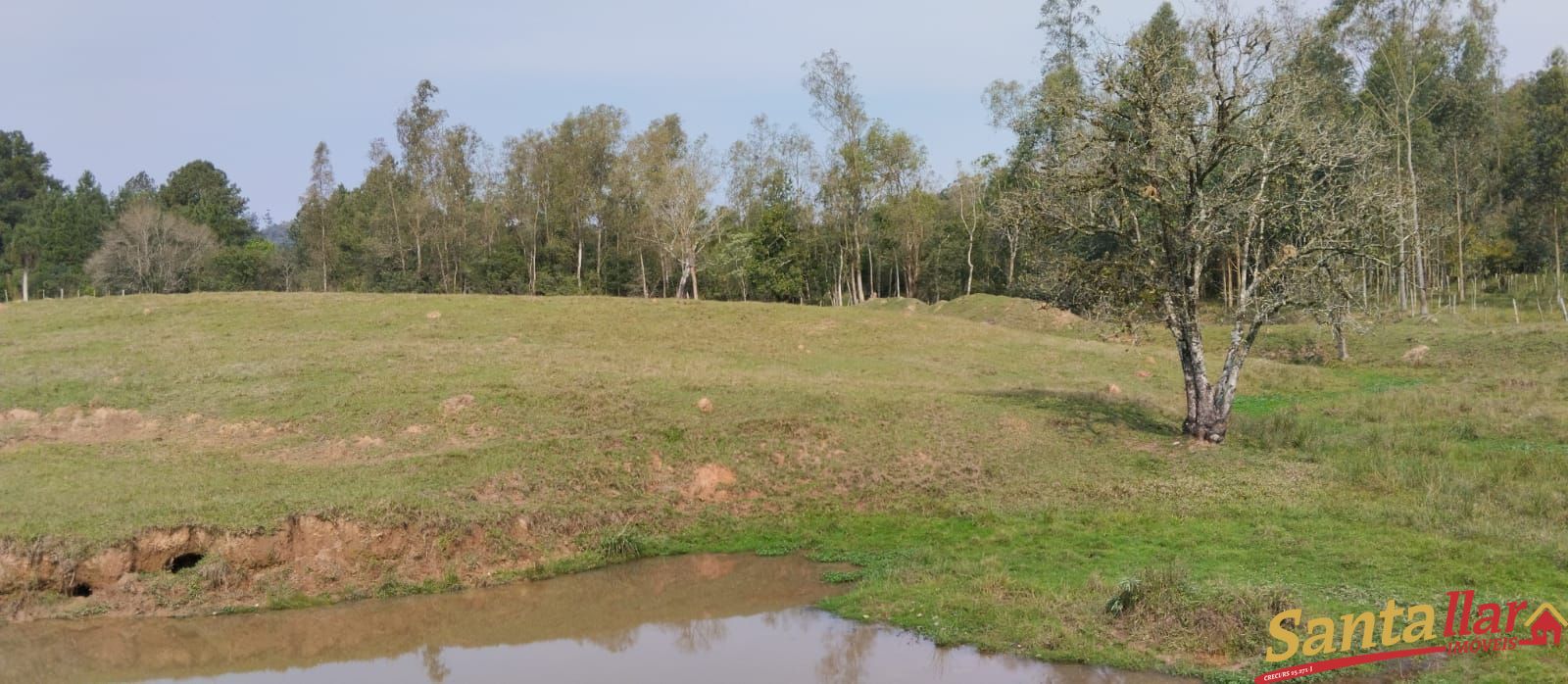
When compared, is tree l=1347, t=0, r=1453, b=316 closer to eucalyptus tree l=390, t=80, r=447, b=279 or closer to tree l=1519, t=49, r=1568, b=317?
tree l=1519, t=49, r=1568, b=317

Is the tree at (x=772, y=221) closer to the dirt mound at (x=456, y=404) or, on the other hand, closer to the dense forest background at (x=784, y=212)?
the dense forest background at (x=784, y=212)

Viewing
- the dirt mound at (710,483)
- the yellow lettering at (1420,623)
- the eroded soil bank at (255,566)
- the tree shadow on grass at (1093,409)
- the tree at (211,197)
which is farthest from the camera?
the tree at (211,197)

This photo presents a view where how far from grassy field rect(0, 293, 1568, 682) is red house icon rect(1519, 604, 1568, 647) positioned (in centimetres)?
39

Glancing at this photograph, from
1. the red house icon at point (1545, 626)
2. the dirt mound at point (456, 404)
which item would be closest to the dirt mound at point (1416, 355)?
the red house icon at point (1545, 626)

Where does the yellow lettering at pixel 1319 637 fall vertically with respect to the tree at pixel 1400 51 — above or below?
below

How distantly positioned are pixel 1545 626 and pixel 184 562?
20666mm

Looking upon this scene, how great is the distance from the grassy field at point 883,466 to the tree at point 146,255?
42.2m

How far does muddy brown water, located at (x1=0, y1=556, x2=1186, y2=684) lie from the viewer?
13.1m

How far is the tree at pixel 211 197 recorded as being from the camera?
103m

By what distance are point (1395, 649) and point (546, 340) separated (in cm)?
2910

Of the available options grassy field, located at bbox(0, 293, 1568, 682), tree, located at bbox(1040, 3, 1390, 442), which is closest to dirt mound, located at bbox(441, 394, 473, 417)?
grassy field, located at bbox(0, 293, 1568, 682)

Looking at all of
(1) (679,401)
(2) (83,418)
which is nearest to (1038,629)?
(1) (679,401)

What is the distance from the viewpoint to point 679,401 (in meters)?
25.7

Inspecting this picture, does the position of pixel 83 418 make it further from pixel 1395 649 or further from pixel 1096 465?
pixel 1395 649
